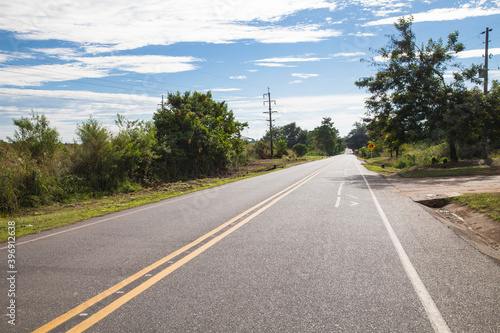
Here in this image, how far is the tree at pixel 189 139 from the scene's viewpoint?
23219 millimetres

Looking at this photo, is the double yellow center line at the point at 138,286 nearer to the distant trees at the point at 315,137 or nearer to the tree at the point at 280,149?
the tree at the point at 280,149

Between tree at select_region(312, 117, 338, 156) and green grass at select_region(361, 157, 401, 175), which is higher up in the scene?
tree at select_region(312, 117, 338, 156)

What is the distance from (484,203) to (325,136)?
5391 inches

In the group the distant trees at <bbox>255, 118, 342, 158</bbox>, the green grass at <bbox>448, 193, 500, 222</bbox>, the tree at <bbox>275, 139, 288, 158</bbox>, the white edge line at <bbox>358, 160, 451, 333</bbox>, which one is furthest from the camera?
the distant trees at <bbox>255, 118, 342, 158</bbox>

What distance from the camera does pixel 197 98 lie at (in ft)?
99.0

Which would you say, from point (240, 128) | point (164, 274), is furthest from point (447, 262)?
point (240, 128)

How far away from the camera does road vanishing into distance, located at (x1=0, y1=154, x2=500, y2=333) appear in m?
3.32

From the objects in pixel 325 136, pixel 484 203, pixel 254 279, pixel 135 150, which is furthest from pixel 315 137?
pixel 254 279

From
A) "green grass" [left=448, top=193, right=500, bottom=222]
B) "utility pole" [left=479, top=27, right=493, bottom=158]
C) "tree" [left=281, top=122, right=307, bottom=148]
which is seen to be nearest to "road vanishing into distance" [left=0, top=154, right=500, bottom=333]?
"green grass" [left=448, top=193, right=500, bottom=222]

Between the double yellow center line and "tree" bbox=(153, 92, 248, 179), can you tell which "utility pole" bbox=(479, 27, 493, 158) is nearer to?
"tree" bbox=(153, 92, 248, 179)

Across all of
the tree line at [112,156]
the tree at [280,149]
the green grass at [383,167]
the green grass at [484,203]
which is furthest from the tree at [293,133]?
the green grass at [484,203]

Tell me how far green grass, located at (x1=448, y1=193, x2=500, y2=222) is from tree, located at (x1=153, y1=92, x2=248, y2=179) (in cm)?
1652

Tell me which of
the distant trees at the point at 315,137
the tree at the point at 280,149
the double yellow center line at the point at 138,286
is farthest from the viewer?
the distant trees at the point at 315,137

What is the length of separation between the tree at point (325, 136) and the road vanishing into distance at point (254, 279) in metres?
138
